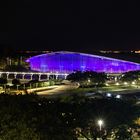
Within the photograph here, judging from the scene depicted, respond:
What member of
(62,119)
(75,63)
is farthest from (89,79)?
(62,119)

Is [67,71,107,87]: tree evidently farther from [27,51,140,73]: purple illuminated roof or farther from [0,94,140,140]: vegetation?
[0,94,140,140]: vegetation

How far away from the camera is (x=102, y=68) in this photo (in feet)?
460

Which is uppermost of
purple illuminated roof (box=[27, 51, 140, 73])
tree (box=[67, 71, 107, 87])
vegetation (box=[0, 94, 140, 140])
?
purple illuminated roof (box=[27, 51, 140, 73])

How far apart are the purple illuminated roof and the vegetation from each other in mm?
109263

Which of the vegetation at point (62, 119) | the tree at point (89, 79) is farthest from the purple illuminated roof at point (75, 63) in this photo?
the vegetation at point (62, 119)

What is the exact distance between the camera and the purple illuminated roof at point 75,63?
5428 inches

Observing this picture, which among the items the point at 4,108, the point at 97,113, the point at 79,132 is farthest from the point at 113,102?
the point at 4,108

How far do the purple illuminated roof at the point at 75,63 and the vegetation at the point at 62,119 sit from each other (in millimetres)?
109263

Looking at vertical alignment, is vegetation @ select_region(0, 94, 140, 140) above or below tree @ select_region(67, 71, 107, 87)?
below

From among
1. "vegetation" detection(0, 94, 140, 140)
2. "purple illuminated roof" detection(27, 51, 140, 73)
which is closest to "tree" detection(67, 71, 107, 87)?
"purple illuminated roof" detection(27, 51, 140, 73)

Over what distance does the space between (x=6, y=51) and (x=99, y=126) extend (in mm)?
114531

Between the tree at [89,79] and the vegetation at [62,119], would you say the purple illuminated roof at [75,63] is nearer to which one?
the tree at [89,79]

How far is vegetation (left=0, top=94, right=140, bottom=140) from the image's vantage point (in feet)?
71.1

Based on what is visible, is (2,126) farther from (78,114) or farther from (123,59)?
(123,59)
